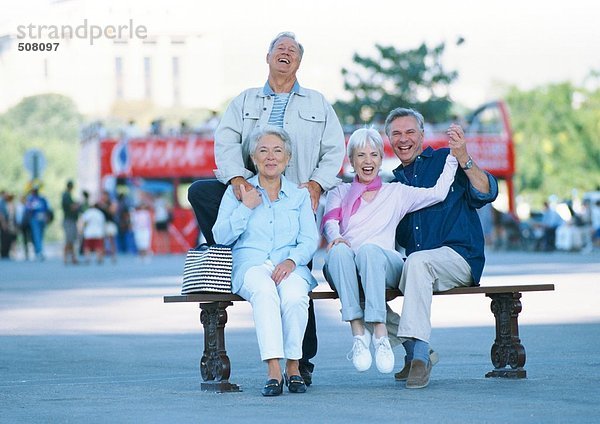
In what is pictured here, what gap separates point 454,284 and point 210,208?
64.1 inches

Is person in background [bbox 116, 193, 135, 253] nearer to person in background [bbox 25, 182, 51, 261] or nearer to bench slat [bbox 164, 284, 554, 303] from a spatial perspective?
person in background [bbox 25, 182, 51, 261]

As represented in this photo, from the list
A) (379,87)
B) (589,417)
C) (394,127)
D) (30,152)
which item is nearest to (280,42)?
(394,127)

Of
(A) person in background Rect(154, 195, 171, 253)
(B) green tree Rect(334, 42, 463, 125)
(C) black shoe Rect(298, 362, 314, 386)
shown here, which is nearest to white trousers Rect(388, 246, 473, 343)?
(C) black shoe Rect(298, 362, 314, 386)

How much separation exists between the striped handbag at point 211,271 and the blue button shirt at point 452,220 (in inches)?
52.0

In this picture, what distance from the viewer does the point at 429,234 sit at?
9195mm

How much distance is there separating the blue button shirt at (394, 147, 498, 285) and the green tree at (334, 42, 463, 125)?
6708cm

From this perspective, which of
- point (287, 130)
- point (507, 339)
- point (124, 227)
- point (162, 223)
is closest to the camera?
point (507, 339)

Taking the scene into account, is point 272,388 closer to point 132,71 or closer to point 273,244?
point 273,244

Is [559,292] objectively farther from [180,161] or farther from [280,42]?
[180,161]

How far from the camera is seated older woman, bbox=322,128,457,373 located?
8547 millimetres

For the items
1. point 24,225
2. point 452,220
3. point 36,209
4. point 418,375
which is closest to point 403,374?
point 418,375

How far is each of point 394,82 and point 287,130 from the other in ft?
227

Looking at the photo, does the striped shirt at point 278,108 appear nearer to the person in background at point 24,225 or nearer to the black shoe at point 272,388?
the black shoe at point 272,388

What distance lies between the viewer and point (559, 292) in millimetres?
19828
